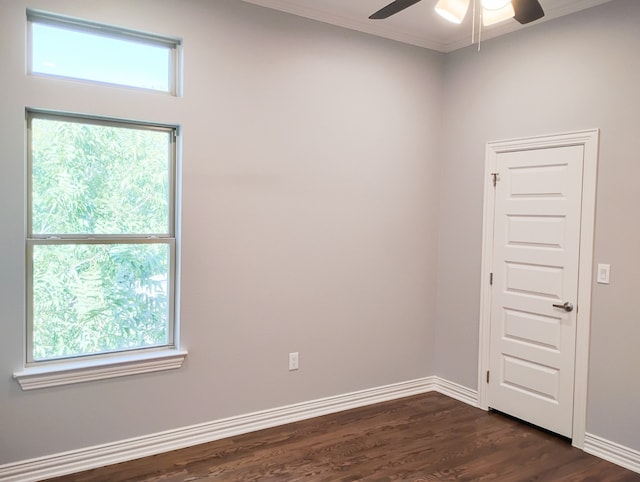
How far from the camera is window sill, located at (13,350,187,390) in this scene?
2703 mm

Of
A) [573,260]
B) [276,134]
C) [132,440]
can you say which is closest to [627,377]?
[573,260]

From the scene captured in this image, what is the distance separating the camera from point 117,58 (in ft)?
9.66

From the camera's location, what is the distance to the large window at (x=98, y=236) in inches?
109

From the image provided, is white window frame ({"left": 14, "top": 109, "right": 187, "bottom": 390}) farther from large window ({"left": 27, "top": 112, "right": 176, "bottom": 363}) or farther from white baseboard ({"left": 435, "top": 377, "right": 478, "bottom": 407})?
white baseboard ({"left": 435, "top": 377, "right": 478, "bottom": 407})

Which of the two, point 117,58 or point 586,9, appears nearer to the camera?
point 117,58

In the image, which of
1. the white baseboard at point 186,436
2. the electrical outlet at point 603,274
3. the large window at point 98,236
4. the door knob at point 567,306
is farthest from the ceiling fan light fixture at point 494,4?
the white baseboard at point 186,436

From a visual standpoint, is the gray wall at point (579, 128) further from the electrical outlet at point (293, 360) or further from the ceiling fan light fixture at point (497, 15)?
the electrical outlet at point (293, 360)

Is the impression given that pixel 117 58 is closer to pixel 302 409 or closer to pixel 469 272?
pixel 302 409

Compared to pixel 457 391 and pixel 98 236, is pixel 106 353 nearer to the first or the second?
pixel 98 236

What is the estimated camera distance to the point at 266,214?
342 centimetres

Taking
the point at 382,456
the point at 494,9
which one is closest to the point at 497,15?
the point at 494,9

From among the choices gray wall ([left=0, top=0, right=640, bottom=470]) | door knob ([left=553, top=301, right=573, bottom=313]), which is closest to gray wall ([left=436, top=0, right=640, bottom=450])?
gray wall ([left=0, top=0, right=640, bottom=470])

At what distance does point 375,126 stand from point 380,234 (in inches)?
33.4

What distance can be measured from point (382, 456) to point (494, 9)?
2.57 m
